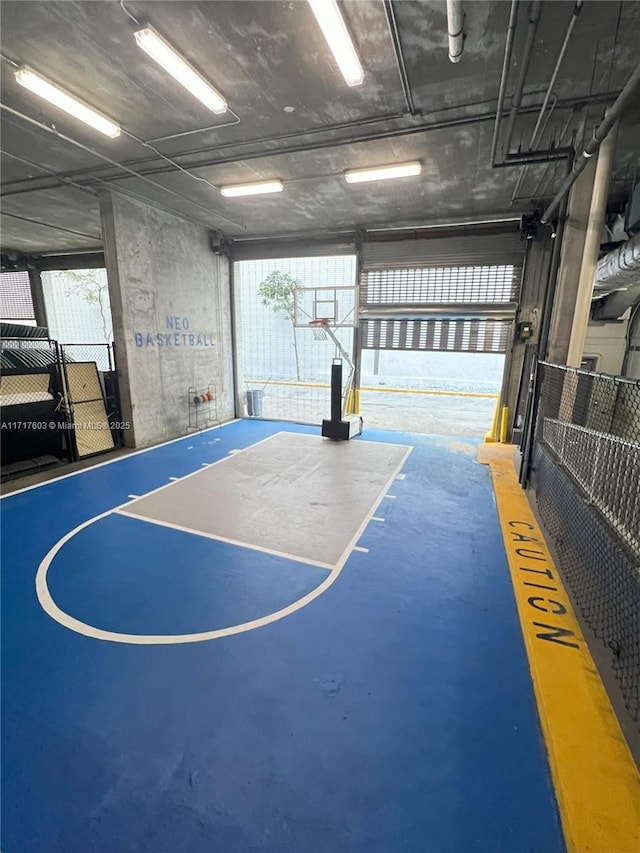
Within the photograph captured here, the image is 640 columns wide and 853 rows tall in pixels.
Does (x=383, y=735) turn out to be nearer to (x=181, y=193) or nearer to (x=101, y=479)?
(x=101, y=479)

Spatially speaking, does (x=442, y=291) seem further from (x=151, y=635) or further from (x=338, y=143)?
(x=151, y=635)

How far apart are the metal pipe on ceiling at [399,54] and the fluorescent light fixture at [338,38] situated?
0.31 meters

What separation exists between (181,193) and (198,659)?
690 centimetres

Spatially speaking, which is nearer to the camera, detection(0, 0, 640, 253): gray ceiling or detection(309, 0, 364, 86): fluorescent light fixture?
detection(309, 0, 364, 86): fluorescent light fixture

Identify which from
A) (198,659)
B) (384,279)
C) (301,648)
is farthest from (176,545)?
(384,279)

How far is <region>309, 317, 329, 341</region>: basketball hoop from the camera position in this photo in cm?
771

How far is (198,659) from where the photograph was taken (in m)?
2.29

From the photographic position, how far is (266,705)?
2.01m

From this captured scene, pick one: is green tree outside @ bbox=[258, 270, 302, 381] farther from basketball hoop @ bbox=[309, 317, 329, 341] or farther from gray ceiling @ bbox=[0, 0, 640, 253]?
gray ceiling @ bbox=[0, 0, 640, 253]

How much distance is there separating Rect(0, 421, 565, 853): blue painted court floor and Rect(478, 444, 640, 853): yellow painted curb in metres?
0.08

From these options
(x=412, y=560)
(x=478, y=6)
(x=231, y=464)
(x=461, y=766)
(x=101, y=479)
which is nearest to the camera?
(x=461, y=766)

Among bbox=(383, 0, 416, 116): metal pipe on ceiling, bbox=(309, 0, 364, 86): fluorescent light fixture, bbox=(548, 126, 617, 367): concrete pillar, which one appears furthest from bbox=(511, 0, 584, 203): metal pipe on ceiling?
bbox=(309, 0, 364, 86): fluorescent light fixture

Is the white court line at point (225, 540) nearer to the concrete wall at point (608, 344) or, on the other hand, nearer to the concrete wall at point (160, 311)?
the concrete wall at point (160, 311)

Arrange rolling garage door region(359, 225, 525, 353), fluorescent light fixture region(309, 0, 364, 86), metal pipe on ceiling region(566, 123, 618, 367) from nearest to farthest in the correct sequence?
fluorescent light fixture region(309, 0, 364, 86), metal pipe on ceiling region(566, 123, 618, 367), rolling garage door region(359, 225, 525, 353)
